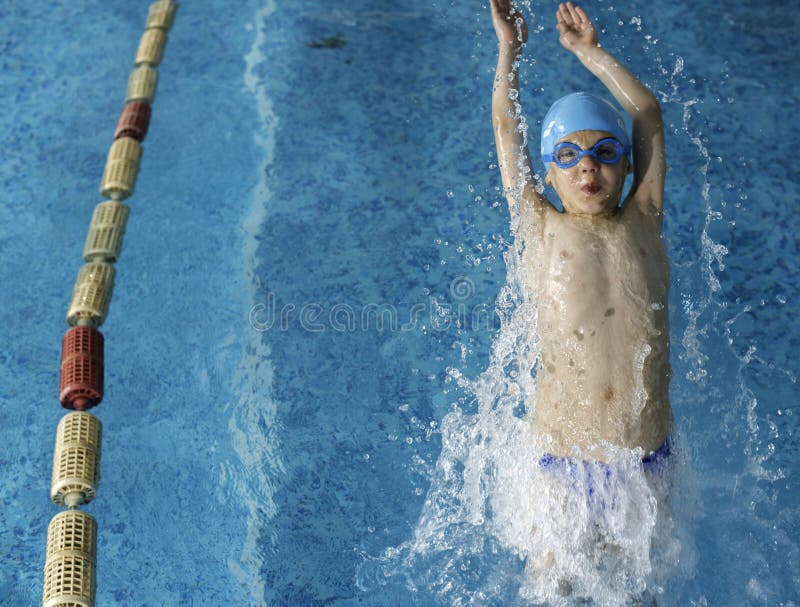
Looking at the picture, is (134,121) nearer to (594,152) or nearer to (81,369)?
(81,369)

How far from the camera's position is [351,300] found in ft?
11.4

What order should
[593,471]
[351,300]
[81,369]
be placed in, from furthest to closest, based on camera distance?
1. [351,300]
2. [81,369]
3. [593,471]

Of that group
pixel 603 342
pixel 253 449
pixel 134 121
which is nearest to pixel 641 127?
pixel 603 342

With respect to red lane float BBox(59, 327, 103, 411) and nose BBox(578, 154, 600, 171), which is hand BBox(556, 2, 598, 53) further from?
red lane float BBox(59, 327, 103, 411)

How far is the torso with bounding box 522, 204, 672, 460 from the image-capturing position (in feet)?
8.20

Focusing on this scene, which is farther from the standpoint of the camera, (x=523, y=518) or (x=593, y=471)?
(x=523, y=518)

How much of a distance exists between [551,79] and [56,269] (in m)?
2.22

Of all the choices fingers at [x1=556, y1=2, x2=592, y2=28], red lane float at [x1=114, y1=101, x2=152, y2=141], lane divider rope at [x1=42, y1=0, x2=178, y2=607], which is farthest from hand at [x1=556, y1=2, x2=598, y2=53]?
red lane float at [x1=114, y1=101, x2=152, y2=141]

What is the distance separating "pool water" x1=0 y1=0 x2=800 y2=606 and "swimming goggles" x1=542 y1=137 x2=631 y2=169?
0.53 m

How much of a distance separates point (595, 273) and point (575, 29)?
2.94 ft

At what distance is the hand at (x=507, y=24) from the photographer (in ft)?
9.53

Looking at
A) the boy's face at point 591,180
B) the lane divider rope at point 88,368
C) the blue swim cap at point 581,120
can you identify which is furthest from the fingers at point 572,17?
the lane divider rope at point 88,368

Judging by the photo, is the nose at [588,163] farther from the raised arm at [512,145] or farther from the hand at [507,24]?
the hand at [507,24]

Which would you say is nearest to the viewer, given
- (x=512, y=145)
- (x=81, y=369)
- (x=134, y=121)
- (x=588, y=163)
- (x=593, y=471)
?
(x=593, y=471)
